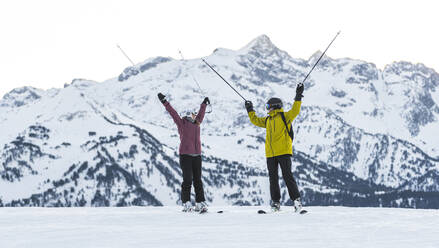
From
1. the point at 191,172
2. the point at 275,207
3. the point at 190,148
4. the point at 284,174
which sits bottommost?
the point at 275,207

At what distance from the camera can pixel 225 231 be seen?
31.1 ft

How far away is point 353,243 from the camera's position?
780 centimetres

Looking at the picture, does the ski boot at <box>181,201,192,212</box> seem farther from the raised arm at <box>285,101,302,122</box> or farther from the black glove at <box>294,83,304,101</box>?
the black glove at <box>294,83,304,101</box>

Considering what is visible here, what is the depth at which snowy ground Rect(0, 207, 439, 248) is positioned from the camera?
8070 millimetres

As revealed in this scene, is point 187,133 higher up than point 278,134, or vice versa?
point 187,133

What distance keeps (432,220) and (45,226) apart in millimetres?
7767

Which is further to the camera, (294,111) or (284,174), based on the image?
(284,174)

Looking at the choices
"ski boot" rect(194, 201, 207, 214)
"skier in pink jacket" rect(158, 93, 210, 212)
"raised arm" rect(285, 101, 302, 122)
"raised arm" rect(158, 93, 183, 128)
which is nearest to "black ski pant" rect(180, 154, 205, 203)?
"skier in pink jacket" rect(158, 93, 210, 212)

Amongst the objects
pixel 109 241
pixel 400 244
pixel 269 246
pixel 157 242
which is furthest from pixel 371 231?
pixel 109 241

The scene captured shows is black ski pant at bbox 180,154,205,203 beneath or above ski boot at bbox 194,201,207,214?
above

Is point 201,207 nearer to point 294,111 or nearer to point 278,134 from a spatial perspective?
point 278,134

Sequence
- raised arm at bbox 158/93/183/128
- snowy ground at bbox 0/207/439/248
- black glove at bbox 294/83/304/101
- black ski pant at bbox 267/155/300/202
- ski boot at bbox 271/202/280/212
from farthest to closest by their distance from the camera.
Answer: raised arm at bbox 158/93/183/128 < ski boot at bbox 271/202/280/212 < black ski pant at bbox 267/155/300/202 < black glove at bbox 294/83/304/101 < snowy ground at bbox 0/207/439/248

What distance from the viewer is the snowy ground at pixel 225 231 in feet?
26.5

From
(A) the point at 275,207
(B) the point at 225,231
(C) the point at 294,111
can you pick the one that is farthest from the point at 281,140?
(B) the point at 225,231
